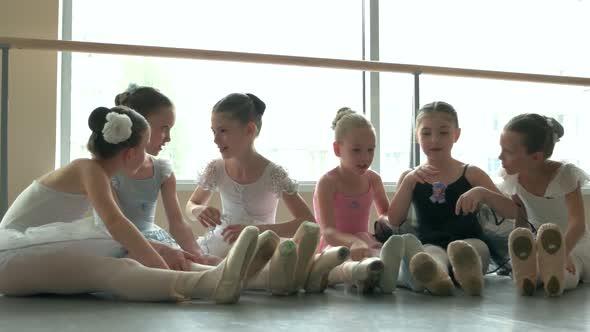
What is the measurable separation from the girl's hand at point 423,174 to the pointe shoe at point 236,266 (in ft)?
2.32

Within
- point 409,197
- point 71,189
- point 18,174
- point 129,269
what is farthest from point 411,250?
point 18,174

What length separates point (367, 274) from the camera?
4.80ft

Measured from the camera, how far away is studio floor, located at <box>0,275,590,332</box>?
1103 mm

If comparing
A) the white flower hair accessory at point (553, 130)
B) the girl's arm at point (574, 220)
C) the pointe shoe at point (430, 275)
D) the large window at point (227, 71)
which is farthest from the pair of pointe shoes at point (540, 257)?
the large window at point (227, 71)

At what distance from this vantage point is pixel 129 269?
137cm

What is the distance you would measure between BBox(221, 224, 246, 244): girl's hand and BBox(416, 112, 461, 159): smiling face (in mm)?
542

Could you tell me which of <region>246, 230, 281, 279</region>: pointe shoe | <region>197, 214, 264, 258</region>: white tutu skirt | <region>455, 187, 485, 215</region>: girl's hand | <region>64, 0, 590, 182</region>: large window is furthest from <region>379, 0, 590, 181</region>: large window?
<region>246, 230, 281, 279</region>: pointe shoe

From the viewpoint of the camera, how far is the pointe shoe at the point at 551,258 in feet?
4.76

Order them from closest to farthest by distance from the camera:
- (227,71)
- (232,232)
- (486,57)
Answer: (232,232) → (227,71) → (486,57)

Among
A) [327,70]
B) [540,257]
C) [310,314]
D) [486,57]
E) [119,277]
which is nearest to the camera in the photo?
[310,314]

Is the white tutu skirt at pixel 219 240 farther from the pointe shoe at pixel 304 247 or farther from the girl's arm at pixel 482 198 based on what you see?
the girl's arm at pixel 482 198

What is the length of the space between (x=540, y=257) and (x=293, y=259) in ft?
1.66

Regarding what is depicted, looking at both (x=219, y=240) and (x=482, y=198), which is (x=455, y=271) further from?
(x=219, y=240)

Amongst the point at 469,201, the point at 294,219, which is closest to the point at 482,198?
the point at 469,201
